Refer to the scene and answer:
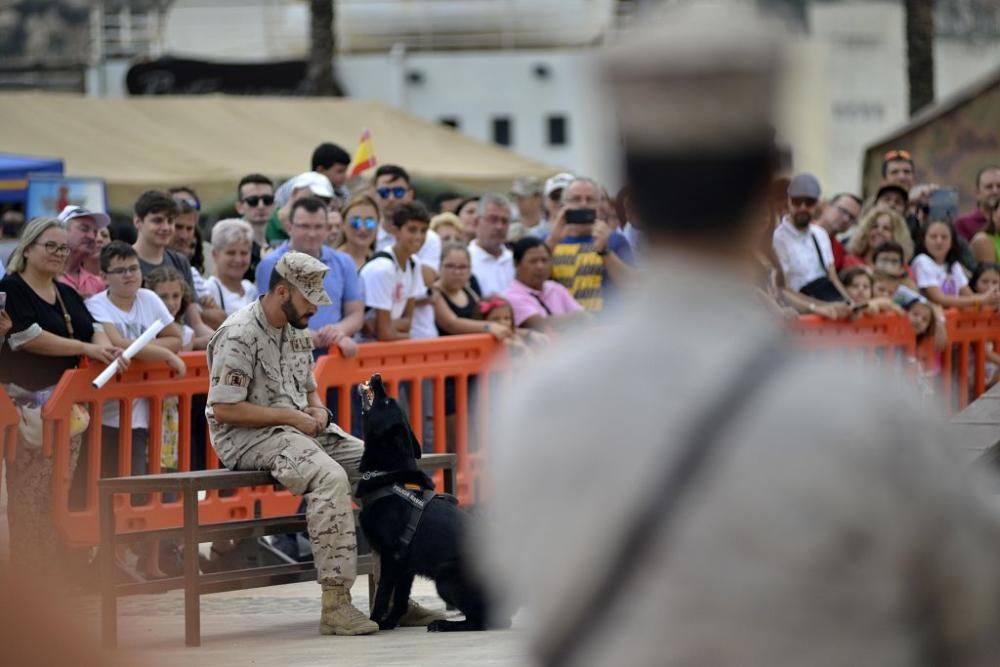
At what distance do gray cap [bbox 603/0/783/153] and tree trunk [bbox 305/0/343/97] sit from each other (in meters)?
31.6

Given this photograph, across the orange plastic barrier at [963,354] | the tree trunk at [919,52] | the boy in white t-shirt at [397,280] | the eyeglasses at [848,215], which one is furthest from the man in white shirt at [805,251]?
the tree trunk at [919,52]

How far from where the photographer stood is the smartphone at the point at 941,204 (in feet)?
47.3

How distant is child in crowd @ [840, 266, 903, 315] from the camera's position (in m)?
12.4

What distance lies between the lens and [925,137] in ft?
71.6

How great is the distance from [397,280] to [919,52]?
1901 centimetres

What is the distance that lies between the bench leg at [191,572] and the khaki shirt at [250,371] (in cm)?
32

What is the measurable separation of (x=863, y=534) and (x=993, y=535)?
185 mm

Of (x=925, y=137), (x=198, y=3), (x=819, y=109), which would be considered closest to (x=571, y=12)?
(x=819, y=109)

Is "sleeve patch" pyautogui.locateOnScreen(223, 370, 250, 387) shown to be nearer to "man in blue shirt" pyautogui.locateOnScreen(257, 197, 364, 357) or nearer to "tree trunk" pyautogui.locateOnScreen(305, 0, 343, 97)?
"man in blue shirt" pyautogui.locateOnScreen(257, 197, 364, 357)

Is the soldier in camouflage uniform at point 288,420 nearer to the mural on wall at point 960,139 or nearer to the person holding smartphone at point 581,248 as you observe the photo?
the person holding smartphone at point 581,248

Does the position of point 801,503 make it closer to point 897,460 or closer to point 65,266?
point 897,460

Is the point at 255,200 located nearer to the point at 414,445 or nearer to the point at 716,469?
the point at 414,445

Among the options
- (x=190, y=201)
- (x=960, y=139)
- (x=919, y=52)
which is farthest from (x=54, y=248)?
(x=919, y=52)

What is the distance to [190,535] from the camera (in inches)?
318
